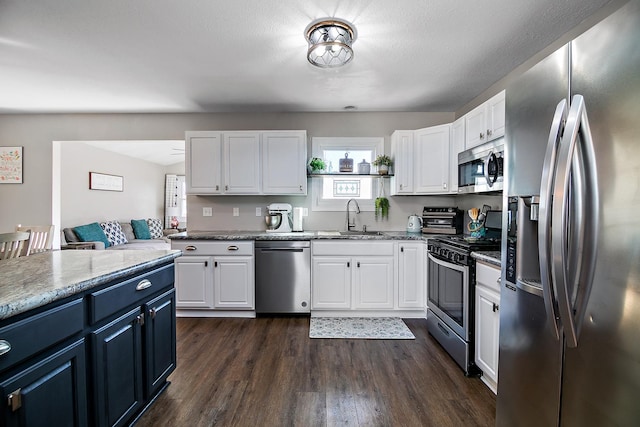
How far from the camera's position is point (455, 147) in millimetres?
2924

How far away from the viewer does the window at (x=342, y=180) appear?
366 cm

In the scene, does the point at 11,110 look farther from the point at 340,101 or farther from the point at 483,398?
the point at 483,398

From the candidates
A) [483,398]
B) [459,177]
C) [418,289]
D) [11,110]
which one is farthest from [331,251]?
[11,110]

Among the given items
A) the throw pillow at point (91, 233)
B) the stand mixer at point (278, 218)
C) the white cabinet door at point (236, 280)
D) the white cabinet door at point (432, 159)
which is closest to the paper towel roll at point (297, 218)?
the stand mixer at point (278, 218)

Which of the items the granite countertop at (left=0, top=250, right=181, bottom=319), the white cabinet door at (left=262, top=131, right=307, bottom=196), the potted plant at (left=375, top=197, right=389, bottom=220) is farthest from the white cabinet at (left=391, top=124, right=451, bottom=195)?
the granite countertop at (left=0, top=250, right=181, bottom=319)

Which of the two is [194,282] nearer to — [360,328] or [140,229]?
[360,328]

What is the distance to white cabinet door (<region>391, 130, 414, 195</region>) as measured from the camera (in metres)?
3.27

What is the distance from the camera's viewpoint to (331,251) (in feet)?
9.87

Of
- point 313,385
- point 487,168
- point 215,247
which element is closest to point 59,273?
point 313,385

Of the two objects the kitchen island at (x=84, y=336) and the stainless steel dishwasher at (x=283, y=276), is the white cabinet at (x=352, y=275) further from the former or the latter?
the kitchen island at (x=84, y=336)

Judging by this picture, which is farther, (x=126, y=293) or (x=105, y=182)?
(x=105, y=182)

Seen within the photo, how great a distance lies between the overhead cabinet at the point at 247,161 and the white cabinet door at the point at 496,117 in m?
1.85

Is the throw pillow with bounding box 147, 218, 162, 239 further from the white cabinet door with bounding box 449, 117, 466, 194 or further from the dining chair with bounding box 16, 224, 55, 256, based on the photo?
the white cabinet door with bounding box 449, 117, 466, 194

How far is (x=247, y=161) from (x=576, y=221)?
2.99 meters
